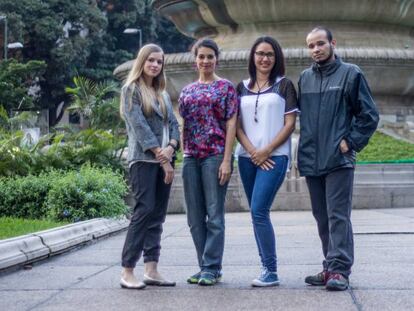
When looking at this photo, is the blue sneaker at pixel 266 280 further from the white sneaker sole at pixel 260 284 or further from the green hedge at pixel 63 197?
the green hedge at pixel 63 197

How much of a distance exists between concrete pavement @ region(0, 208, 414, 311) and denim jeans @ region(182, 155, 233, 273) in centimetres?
26

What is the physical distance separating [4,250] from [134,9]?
4785 cm

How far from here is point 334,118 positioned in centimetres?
662

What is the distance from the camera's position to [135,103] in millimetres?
6781

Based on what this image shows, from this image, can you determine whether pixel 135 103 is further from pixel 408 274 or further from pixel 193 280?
pixel 408 274

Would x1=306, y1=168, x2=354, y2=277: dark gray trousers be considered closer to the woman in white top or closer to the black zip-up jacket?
the black zip-up jacket

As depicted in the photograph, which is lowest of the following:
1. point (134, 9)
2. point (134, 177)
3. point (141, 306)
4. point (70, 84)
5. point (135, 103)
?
point (141, 306)

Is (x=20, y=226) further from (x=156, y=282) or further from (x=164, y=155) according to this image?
(x=164, y=155)

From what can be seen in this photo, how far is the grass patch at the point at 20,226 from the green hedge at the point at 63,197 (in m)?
0.38

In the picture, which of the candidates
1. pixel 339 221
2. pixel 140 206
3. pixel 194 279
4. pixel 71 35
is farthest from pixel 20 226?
pixel 71 35

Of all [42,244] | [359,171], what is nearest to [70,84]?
[359,171]

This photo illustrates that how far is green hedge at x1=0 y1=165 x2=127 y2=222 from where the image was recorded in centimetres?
1177

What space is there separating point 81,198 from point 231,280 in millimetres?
5182

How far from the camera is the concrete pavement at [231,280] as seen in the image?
5.91 meters
